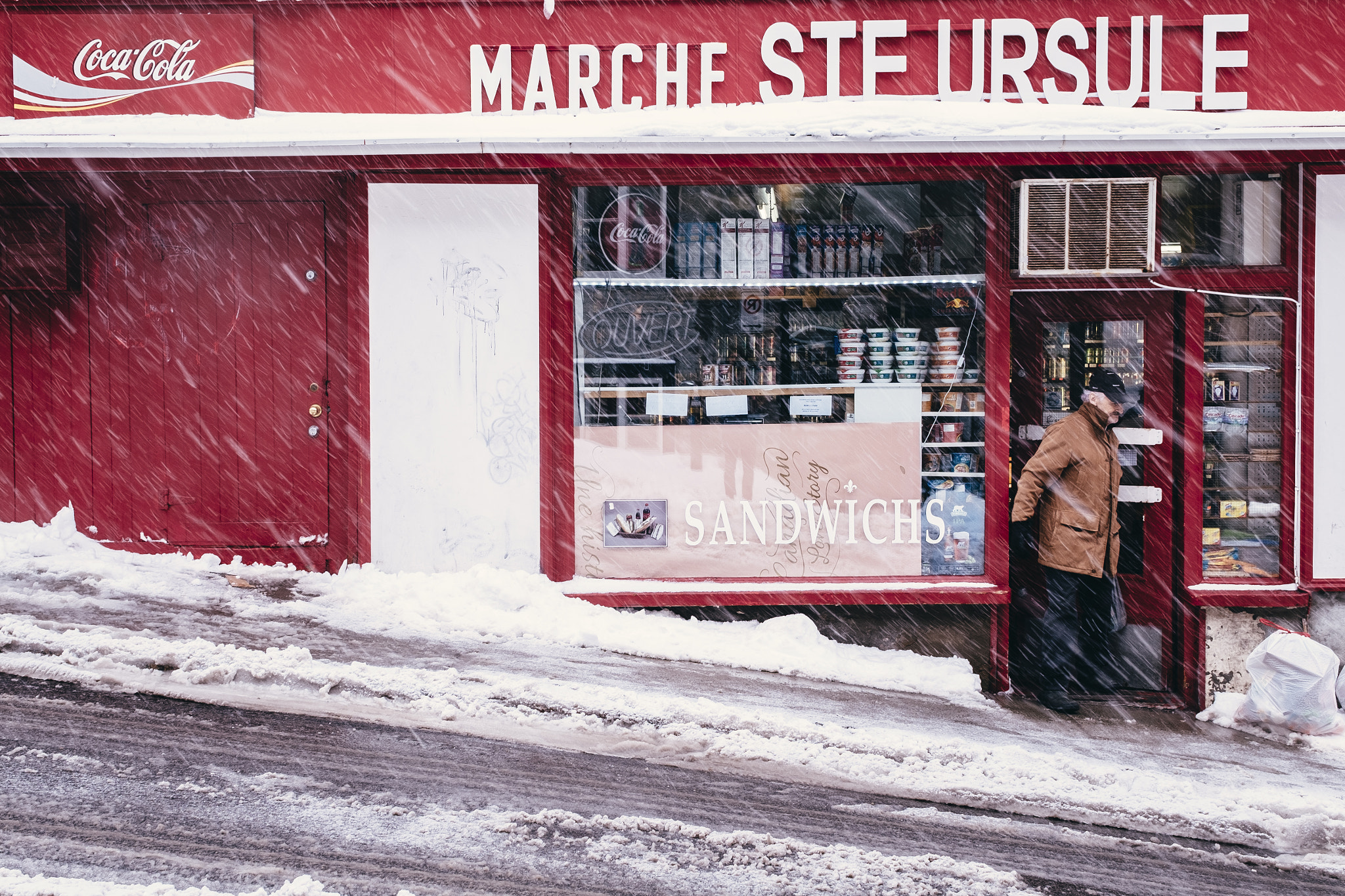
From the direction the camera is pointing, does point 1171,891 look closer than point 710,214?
Yes

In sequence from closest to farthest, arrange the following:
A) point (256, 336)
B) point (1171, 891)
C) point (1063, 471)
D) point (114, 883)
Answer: point (114, 883)
point (1171, 891)
point (1063, 471)
point (256, 336)

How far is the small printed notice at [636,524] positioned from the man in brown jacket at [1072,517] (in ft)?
7.42

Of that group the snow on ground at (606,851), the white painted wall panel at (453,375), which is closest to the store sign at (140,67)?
the white painted wall panel at (453,375)

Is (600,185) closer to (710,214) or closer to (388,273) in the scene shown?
(710,214)

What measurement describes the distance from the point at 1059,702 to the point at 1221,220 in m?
3.33

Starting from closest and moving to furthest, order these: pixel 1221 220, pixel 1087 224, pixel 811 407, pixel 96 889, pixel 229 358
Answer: pixel 96 889
pixel 1087 224
pixel 1221 220
pixel 811 407
pixel 229 358

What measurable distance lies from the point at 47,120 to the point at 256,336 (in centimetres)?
206

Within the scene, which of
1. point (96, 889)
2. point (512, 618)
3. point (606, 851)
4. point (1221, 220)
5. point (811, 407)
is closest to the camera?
point (96, 889)

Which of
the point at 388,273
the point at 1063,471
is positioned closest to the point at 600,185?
the point at 388,273

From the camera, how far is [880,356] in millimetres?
6879

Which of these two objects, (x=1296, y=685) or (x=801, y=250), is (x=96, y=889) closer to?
(x=801, y=250)

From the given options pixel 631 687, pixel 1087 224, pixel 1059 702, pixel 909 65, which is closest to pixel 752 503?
pixel 631 687

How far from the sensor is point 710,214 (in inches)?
268

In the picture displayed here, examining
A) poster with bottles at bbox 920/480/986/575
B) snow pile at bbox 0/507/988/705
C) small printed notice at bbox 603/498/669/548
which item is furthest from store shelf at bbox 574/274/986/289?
snow pile at bbox 0/507/988/705
